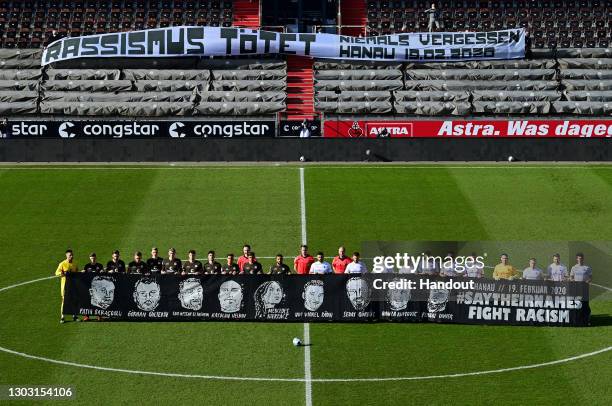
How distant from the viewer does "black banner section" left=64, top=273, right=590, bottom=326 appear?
25422mm

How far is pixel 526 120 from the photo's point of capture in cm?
4938

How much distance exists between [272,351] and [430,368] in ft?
11.5

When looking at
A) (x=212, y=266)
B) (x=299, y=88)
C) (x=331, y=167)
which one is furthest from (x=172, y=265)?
(x=299, y=88)

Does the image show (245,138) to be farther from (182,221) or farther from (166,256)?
(166,256)

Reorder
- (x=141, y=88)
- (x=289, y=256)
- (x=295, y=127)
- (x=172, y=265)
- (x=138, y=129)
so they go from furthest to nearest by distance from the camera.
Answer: (x=141, y=88) → (x=295, y=127) → (x=138, y=129) → (x=289, y=256) → (x=172, y=265)

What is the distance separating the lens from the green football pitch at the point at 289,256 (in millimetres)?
22031

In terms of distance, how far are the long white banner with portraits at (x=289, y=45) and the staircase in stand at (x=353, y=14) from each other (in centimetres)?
440

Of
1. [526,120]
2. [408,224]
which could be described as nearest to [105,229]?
[408,224]

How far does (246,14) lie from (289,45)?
6.24 meters

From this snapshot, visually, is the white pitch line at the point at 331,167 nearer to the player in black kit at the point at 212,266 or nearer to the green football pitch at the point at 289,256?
the green football pitch at the point at 289,256

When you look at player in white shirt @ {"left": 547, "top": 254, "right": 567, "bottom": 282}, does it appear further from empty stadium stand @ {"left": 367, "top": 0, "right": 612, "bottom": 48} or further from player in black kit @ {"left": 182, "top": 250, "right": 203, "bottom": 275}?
empty stadium stand @ {"left": 367, "top": 0, "right": 612, "bottom": 48}

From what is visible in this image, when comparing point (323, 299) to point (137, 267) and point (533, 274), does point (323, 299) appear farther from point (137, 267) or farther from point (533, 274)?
point (533, 274)

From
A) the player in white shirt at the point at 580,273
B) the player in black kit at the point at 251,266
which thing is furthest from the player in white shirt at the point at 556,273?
the player in black kit at the point at 251,266

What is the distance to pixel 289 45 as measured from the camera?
55219 mm
